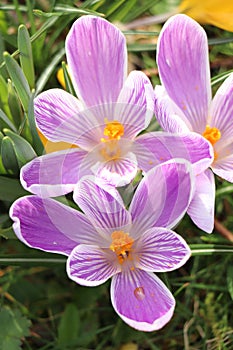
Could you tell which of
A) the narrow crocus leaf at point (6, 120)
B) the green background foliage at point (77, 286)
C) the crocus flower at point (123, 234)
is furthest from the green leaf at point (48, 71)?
the crocus flower at point (123, 234)

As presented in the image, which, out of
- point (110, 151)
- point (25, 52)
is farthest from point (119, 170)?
point (25, 52)

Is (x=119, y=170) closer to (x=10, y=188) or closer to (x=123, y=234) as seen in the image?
(x=123, y=234)

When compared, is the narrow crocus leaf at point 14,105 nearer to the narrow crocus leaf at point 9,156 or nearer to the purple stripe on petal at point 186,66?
the narrow crocus leaf at point 9,156

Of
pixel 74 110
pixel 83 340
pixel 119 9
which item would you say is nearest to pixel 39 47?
pixel 119 9

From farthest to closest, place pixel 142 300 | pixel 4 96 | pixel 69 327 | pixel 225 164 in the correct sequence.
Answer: pixel 69 327
pixel 4 96
pixel 225 164
pixel 142 300

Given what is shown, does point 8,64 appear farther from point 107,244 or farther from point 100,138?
point 107,244

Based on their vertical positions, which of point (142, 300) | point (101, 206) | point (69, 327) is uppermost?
point (101, 206)
